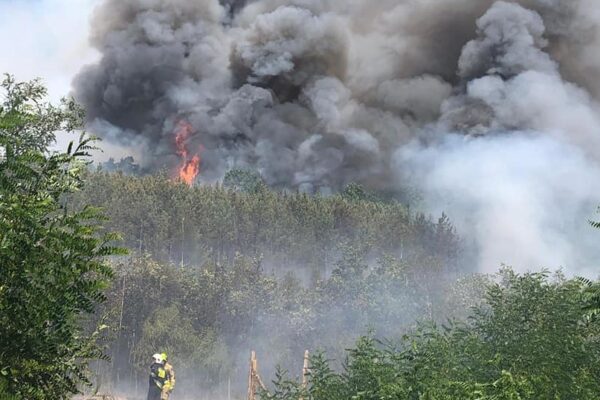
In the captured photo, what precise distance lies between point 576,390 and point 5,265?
6935mm

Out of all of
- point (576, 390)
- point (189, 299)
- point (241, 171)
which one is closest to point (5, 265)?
point (576, 390)

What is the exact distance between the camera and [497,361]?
717 centimetres

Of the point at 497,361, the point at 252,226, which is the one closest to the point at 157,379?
the point at 497,361

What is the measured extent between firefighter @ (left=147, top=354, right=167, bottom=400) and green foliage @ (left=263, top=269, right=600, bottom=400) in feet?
34.7

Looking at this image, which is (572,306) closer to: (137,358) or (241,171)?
(137,358)

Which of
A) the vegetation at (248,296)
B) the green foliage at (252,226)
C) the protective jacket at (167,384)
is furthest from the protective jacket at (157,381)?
the green foliage at (252,226)

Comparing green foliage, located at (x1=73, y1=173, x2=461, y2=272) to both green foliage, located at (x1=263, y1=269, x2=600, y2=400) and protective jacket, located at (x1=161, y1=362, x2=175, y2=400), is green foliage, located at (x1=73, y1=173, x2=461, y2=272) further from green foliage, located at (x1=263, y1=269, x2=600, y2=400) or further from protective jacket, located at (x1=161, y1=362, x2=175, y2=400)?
green foliage, located at (x1=263, y1=269, x2=600, y2=400)

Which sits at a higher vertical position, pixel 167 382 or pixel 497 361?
pixel 167 382

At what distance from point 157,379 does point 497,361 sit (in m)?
14.7

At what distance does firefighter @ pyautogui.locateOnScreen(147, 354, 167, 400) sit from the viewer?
19484 millimetres

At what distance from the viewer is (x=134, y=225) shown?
95.1 metres

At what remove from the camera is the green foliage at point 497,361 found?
299 inches

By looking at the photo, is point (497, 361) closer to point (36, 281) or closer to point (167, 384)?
point (36, 281)

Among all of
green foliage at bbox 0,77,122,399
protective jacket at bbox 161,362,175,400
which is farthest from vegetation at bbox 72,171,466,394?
green foliage at bbox 0,77,122,399
